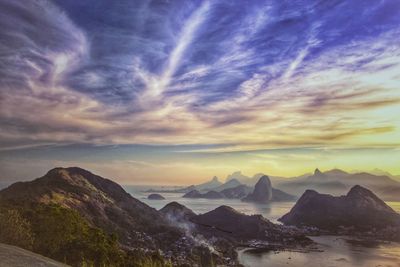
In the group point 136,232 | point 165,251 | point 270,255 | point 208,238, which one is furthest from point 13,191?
point 270,255

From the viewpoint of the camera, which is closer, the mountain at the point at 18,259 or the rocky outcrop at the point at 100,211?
the mountain at the point at 18,259

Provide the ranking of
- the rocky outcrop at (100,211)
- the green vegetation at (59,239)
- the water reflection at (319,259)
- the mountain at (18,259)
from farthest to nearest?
the water reflection at (319,259), the rocky outcrop at (100,211), the green vegetation at (59,239), the mountain at (18,259)

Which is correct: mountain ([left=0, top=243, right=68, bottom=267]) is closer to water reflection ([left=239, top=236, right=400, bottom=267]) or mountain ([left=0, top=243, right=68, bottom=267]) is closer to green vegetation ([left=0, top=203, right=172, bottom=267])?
green vegetation ([left=0, top=203, right=172, bottom=267])

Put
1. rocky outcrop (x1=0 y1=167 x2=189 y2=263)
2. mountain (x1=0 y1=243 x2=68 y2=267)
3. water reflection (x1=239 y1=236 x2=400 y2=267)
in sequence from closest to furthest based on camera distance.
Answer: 1. mountain (x1=0 y1=243 x2=68 y2=267)
2. rocky outcrop (x1=0 y1=167 x2=189 y2=263)
3. water reflection (x1=239 y1=236 x2=400 y2=267)

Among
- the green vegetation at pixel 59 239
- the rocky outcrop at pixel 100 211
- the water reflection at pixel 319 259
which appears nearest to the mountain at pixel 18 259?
the green vegetation at pixel 59 239

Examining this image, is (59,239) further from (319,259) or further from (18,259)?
(319,259)

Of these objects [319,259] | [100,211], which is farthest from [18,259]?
[319,259]

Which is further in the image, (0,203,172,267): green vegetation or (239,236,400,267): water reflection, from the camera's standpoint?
(239,236,400,267): water reflection

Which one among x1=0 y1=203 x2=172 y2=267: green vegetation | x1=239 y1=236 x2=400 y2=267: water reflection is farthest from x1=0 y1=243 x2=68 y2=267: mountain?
x1=239 y1=236 x2=400 y2=267: water reflection

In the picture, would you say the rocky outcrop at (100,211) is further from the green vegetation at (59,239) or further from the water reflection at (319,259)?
the green vegetation at (59,239)

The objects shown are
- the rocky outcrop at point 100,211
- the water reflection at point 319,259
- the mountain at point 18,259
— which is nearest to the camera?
the mountain at point 18,259

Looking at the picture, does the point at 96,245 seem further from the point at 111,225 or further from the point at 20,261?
the point at 111,225
